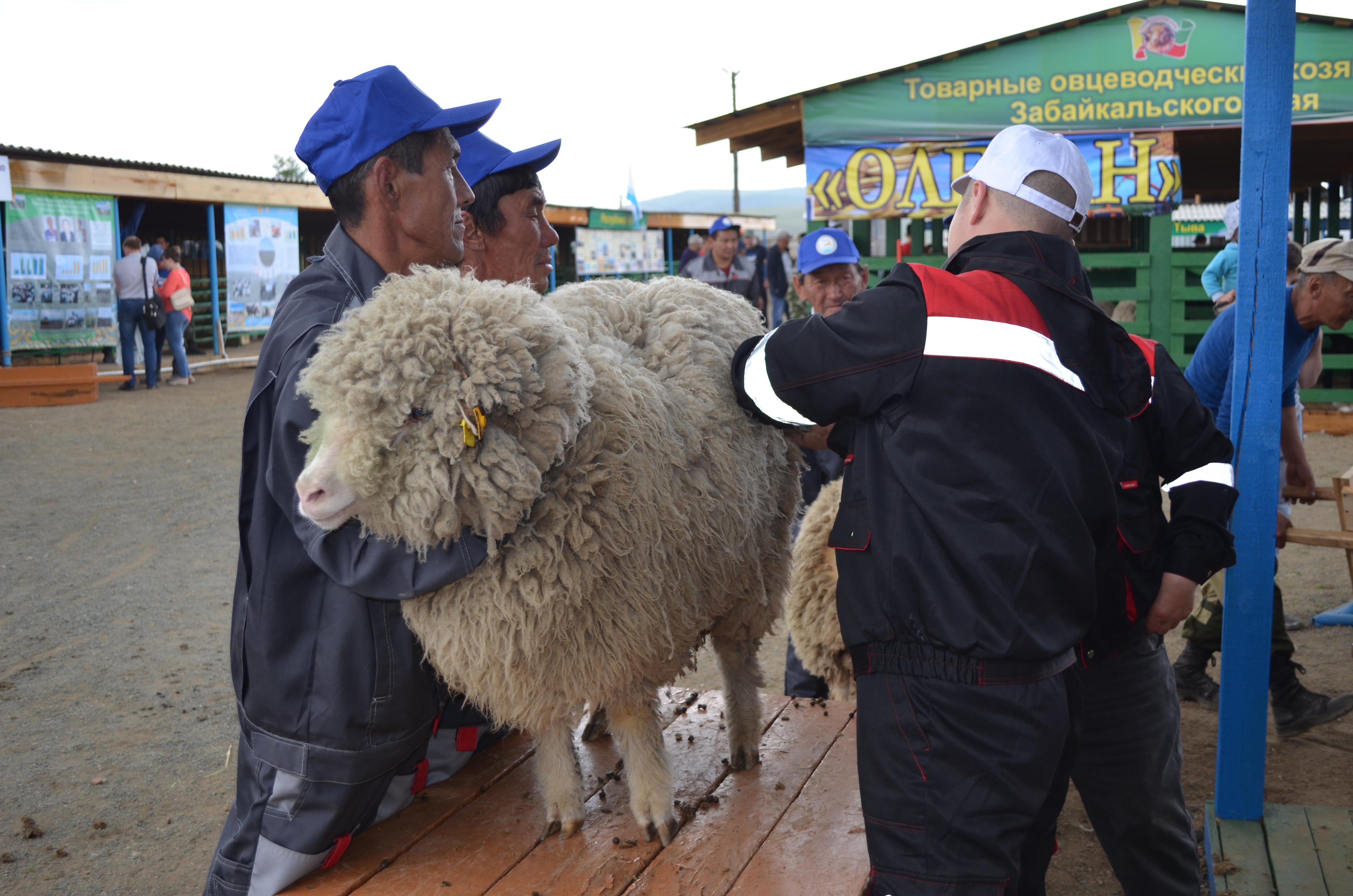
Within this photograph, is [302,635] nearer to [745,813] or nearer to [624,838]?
[624,838]

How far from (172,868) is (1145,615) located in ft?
10.7

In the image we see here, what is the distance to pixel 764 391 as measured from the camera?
84.8 inches

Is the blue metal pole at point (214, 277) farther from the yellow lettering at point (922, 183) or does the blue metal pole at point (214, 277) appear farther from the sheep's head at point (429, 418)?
the sheep's head at point (429, 418)

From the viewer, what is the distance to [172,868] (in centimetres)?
336

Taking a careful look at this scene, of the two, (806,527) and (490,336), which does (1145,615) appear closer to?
(806,527)

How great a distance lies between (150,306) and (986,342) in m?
14.9

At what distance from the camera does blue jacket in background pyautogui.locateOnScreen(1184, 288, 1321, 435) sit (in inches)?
159

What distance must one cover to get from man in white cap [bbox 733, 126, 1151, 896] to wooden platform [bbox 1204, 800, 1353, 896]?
1.51m

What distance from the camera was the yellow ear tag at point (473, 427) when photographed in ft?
5.89

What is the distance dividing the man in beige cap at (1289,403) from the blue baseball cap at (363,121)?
3337mm

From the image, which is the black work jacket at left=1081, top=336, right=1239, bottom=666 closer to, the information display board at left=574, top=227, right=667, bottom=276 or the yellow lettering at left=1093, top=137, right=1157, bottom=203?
the yellow lettering at left=1093, top=137, right=1157, bottom=203

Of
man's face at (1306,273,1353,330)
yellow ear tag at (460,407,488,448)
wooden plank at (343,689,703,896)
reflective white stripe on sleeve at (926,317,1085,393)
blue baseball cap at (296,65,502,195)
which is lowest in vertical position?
wooden plank at (343,689,703,896)

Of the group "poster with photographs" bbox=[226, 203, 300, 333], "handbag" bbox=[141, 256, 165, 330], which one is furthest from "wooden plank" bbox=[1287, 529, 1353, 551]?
"poster with photographs" bbox=[226, 203, 300, 333]

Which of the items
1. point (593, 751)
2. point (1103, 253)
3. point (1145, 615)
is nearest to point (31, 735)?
point (593, 751)
